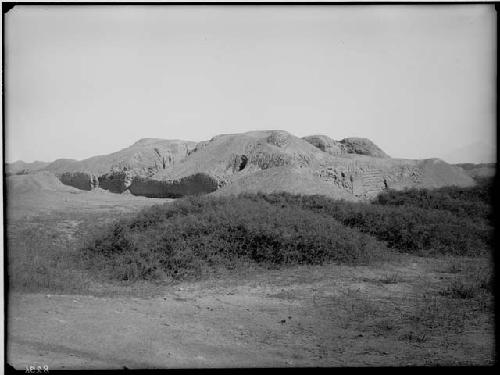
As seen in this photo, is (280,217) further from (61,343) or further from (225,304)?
(61,343)

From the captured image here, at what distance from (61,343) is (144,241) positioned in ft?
13.2

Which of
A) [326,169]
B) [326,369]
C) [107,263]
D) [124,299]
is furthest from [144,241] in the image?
[326,169]

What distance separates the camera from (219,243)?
32.3 ft

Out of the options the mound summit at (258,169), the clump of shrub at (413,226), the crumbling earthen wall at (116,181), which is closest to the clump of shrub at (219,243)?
the clump of shrub at (413,226)

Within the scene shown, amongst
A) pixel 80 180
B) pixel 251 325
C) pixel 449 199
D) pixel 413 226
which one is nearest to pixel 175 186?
pixel 80 180

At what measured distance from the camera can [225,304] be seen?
7531 millimetres

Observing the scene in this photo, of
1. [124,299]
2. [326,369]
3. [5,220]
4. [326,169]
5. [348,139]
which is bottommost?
[326,369]

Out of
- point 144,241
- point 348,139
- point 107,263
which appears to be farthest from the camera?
point 348,139

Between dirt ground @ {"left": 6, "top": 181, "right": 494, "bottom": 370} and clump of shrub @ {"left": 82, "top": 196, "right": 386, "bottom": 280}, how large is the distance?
2.17 feet

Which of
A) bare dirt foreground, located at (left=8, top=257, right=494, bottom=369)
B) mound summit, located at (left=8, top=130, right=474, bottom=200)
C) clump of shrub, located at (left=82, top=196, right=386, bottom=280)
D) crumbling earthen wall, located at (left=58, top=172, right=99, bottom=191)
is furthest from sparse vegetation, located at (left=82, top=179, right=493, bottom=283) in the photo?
crumbling earthen wall, located at (left=58, top=172, right=99, bottom=191)

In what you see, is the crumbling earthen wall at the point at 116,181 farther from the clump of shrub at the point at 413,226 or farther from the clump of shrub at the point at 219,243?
the clump of shrub at the point at 219,243

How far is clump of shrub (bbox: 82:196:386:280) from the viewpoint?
916cm

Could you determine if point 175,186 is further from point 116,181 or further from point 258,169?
point 116,181

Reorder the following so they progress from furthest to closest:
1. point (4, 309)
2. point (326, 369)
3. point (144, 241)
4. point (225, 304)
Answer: point (144, 241) → point (225, 304) → point (4, 309) → point (326, 369)
